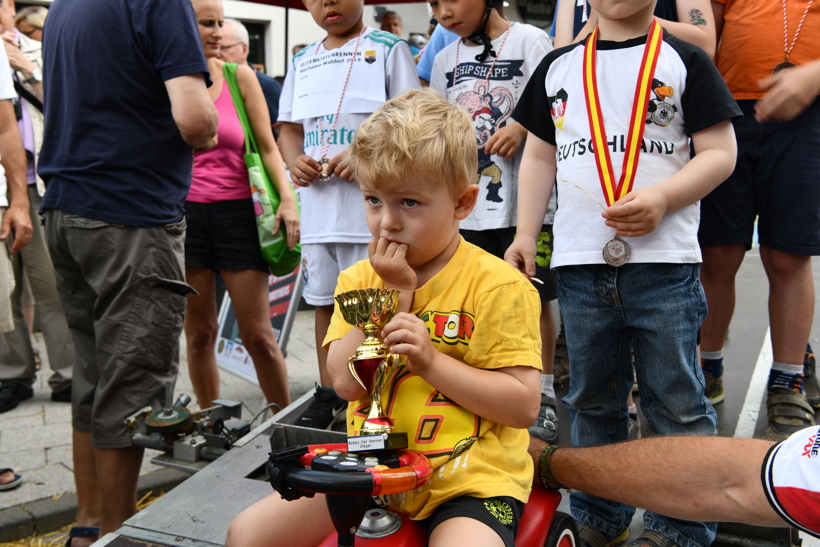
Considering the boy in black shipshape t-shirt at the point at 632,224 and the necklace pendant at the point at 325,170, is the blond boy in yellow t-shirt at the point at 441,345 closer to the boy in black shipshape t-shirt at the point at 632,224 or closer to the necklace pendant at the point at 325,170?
the boy in black shipshape t-shirt at the point at 632,224

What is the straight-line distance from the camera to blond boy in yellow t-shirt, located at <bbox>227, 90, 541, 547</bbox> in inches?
59.0

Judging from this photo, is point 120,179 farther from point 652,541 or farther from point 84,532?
point 652,541

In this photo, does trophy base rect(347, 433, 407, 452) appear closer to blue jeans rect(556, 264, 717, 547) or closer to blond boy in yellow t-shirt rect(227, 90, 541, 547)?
blond boy in yellow t-shirt rect(227, 90, 541, 547)

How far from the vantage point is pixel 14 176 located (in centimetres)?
343

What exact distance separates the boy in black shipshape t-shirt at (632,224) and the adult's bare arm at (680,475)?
465 mm

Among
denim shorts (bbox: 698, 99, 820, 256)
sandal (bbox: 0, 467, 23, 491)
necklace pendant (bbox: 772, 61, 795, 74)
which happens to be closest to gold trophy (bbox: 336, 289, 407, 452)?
denim shorts (bbox: 698, 99, 820, 256)

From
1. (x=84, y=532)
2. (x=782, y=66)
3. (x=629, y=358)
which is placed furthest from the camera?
(x=782, y=66)

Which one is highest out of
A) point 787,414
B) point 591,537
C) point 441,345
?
point 441,345

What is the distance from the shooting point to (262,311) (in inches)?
138

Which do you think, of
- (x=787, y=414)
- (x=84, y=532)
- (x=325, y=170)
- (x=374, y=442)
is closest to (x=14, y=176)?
(x=325, y=170)

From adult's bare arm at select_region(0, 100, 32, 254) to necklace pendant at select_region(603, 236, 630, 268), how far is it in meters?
2.81

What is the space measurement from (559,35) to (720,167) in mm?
1120

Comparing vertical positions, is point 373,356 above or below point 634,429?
above

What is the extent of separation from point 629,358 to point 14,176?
3032 mm
